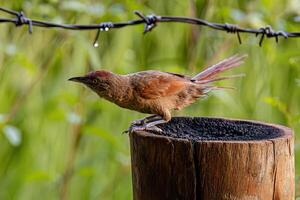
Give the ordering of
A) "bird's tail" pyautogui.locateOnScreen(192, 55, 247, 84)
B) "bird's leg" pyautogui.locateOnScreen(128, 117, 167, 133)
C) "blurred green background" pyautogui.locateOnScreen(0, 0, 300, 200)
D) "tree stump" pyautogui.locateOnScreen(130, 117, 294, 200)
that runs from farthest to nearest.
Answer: "blurred green background" pyautogui.locateOnScreen(0, 0, 300, 200), "bird's tail" pyautogui.locateOnScreen(192, 55, 247, 84), "bird's leg" pyautogui.locateOnScreen(128, 117, 167, 133), "tree stump" pyautogui.locateOnScreen(130, 117, 294, 200)

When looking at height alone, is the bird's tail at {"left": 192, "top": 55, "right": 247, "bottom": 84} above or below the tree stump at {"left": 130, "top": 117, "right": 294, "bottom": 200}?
above

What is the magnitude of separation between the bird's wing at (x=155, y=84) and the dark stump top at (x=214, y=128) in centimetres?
13

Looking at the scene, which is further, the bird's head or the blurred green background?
the blurred green background

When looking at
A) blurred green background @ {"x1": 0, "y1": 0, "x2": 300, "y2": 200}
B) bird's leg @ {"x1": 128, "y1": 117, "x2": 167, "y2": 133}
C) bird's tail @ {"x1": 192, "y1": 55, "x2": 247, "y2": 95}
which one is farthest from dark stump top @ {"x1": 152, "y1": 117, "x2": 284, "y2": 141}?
blurred green background @ {"x1": 0, "y1": 0, "x2": 300, "y2": 200}

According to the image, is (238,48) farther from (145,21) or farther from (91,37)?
(145,21)

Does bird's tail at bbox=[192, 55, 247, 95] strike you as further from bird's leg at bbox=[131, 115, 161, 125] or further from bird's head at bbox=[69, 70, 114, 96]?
bird's head at bbox=[69, 70, 114, 96]

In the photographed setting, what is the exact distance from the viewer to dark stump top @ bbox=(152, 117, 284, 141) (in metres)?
2.49

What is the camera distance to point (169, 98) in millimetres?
2736

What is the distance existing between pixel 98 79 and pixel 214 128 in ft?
1.62

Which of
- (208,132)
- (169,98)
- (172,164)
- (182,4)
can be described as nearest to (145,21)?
(169,98)

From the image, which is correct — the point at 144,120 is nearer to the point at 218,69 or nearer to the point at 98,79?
the point at 98,79

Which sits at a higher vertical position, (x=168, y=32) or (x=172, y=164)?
(x=168, y=32)

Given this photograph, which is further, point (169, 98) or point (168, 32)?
point (168, 32)

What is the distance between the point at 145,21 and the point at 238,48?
1809 millimetres
